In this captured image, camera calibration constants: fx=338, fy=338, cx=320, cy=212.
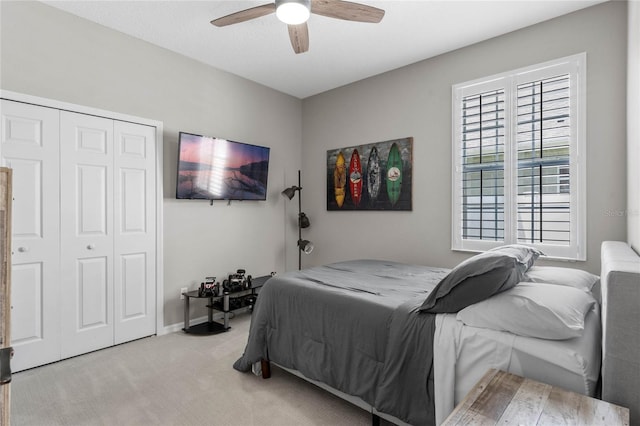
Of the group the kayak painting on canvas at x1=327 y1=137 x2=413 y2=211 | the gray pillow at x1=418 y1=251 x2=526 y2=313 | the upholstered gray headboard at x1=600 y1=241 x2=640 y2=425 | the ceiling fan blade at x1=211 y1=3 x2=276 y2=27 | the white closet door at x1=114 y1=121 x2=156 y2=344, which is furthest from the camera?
the kayak painting on canvas at x1=327 y1=137 x2=413 y2=211

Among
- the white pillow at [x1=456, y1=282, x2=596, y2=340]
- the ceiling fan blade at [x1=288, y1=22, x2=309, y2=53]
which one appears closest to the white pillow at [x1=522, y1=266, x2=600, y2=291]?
the white pillow at [x1=456, y1=282, x2=596, y2=340]

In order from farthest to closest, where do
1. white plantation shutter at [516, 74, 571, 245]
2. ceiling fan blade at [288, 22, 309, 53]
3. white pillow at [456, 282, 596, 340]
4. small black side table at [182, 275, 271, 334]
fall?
small black side table at [182, 275, 271, 334] < white plantation shutter at [516, 74, 571, 245] < ceiling fan blade at [288, 22, 309, 53] < white pillow at [456, 282, 596, 340]

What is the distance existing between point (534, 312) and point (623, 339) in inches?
12.8

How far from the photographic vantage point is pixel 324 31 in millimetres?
3189

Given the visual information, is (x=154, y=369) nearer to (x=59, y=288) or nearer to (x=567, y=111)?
(x=59, y=288)

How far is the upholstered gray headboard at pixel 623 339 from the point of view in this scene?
1.13 meters

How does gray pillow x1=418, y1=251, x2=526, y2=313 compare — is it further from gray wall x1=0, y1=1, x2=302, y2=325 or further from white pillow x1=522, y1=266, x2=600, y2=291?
gray wall x1=0, y1=1, x2=302, y2=325

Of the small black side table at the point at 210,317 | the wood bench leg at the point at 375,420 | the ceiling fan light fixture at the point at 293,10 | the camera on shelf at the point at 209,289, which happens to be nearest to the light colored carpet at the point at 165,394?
the wood bench leg at the point at 375,420

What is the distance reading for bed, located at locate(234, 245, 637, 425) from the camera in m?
1.42

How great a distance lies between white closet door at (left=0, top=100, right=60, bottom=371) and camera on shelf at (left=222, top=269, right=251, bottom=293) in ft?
4.94

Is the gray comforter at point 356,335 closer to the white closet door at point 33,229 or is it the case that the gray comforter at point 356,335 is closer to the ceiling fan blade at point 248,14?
the white closet door at point 33,229

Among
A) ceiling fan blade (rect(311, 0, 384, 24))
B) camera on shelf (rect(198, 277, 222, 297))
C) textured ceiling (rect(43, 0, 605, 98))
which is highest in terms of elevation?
textured ceiling (rect(43, 0, 605, 98))

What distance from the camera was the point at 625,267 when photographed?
1221 mm

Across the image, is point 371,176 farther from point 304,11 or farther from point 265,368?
point 265,368
